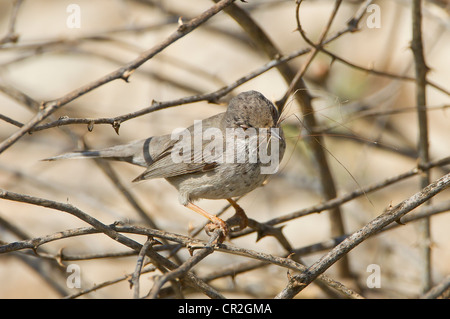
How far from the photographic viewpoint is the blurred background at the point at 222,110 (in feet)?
18.9

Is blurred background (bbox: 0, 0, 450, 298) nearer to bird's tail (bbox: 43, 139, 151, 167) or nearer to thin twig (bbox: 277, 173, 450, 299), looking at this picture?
bird's tail (bbox: 43, 139, 151, 167)

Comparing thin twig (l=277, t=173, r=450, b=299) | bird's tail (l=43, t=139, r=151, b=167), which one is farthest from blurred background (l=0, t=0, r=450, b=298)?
thin twig (l=277, t=173, r=450, b=299)

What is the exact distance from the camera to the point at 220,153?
14.3 ft

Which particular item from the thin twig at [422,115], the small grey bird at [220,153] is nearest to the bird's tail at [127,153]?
the small grey bird at [220,153]

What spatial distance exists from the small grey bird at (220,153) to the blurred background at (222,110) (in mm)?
927

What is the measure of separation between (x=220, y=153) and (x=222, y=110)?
3.53 meters

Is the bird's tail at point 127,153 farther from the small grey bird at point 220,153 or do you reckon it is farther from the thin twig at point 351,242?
the thin twig at point 351,242

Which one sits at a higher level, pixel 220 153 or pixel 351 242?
pixel 220 153

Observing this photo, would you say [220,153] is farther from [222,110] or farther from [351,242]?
[222,110]

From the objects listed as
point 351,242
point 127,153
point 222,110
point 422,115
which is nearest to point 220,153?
point 127,153

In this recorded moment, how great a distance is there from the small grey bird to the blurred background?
0.93 meters

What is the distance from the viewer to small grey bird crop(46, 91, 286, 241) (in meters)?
4.04
